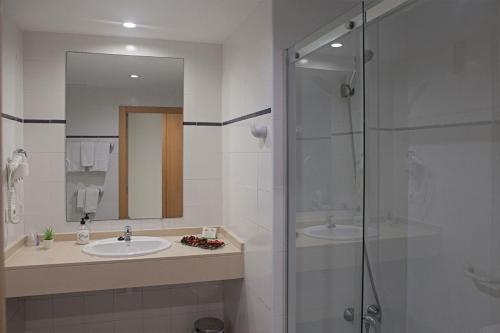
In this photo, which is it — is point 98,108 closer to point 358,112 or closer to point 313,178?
point 313,178

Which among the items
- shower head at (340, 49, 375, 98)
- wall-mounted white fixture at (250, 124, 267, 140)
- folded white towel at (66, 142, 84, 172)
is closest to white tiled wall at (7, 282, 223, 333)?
folded white towel at (66, 142, 84, 172)

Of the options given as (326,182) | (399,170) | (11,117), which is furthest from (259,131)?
(11,117)

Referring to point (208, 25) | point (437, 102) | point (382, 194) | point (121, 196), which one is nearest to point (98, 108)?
point (121, 196)

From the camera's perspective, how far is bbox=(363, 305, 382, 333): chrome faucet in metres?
1.60

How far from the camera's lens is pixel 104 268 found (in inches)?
96.9

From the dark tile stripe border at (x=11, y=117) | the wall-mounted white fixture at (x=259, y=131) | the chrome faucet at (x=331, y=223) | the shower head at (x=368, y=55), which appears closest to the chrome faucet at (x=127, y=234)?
the dark tile stripe border at (x=11, y=117)

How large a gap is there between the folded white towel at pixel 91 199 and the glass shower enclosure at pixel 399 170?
1.61 m

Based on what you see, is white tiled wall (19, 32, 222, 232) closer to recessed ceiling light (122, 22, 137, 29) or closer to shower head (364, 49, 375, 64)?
recessed ceiling light (122, 22, 137, 29)

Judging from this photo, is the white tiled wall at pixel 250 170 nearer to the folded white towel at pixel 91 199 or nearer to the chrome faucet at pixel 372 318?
the chrome faucet at pixel 372 318

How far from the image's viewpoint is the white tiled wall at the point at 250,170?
7.43 ft

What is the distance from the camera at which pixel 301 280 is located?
6.87 feet

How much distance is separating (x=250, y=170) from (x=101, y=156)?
3.84 ft

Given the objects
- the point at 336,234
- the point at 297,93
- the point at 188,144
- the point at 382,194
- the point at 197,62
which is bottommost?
the point at 336,234

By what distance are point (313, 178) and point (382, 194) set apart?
0.49 meters
